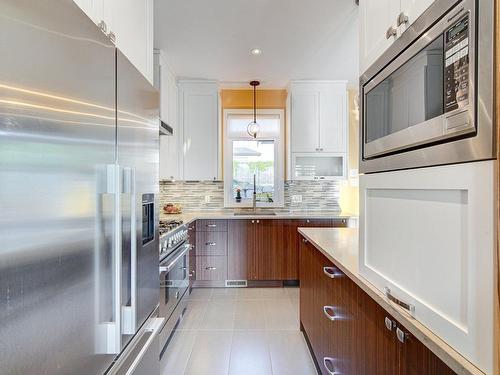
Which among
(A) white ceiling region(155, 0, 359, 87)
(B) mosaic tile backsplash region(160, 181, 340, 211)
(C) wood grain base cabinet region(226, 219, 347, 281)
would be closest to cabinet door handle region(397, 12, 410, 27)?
(A) white ceiling region(155, 0, 359, 87)

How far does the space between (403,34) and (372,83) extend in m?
0.23

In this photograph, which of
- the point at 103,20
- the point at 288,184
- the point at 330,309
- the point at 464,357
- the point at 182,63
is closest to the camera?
the point at 464,357

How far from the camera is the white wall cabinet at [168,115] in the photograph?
3.11m

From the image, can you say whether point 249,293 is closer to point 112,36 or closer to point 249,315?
point 249,315

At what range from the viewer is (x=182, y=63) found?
3.38 meters

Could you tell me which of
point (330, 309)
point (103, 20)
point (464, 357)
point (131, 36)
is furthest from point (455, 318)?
point (131, 36)

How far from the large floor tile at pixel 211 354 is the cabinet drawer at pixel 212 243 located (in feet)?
4.00

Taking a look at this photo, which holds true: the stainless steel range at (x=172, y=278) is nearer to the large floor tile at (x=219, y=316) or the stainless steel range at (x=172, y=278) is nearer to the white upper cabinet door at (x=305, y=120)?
the large floor tile at (x=219, y=316)

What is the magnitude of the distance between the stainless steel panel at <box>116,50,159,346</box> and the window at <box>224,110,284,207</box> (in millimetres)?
2779

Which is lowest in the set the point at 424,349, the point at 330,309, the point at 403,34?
the point at 330,309

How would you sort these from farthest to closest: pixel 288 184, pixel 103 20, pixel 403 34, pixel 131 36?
pixel 288 184 < pixel 131 36 < pixel 103 20 < pixel 403 34

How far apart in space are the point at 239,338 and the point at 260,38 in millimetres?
2728

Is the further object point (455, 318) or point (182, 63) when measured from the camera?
point (182, 63)

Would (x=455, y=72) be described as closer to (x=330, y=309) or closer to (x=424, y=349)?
(x=424, y=349)
